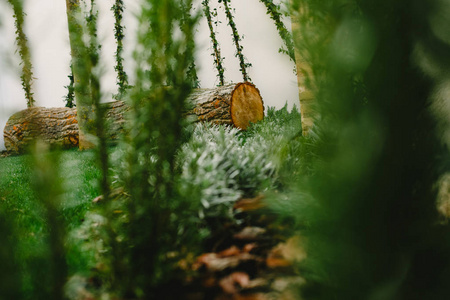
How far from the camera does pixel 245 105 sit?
8.42 metres

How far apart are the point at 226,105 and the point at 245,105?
88 cm

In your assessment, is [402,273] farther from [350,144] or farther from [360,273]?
[350,144]

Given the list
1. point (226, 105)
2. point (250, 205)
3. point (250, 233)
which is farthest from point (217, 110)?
point (250, 233)

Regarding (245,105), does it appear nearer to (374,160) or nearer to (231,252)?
(231,252)

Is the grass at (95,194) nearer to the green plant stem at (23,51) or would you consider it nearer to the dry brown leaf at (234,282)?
the green plant stem at (23,51)

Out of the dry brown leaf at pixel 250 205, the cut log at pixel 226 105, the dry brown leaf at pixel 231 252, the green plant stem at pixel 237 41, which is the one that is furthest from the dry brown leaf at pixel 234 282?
the green plant stem at pixel 237 41

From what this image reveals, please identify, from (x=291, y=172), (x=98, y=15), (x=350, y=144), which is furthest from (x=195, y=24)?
(x=291, y=172)

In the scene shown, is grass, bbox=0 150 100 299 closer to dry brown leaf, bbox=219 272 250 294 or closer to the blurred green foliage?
dry brown leaf, bbox=219 272 250 294

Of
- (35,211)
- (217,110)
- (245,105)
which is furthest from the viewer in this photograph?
(245,105)

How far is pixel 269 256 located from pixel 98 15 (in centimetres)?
137

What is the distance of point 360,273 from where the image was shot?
36.8 inches

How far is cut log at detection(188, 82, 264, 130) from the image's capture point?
303 inches

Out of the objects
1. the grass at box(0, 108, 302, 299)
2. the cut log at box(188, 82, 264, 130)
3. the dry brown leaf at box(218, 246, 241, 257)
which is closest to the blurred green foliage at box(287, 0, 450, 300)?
the dry brown leaf at box(218, 246, 241, 257)

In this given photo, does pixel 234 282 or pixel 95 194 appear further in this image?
pixel 95 194
